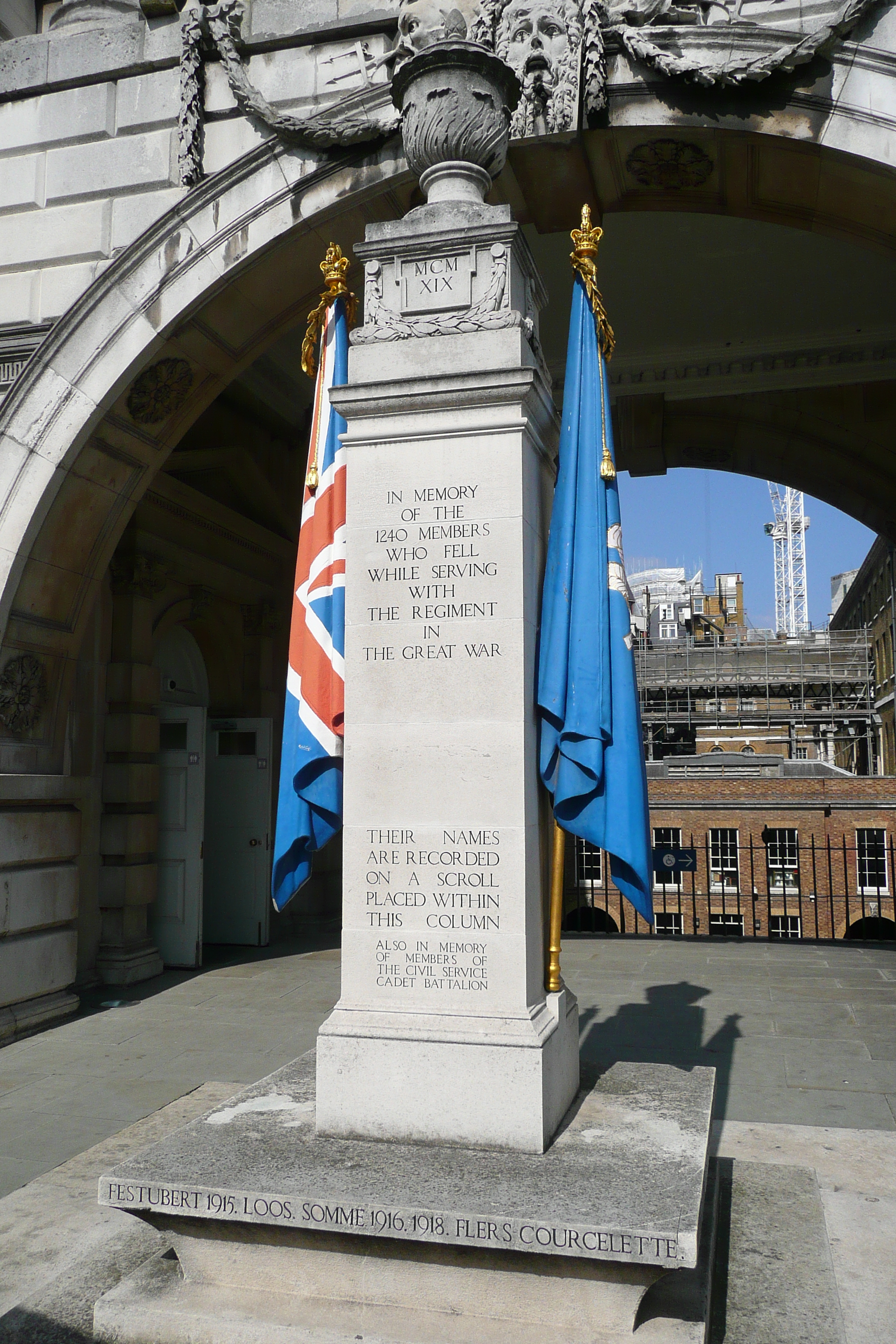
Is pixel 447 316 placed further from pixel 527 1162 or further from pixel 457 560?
pixel 527 1162

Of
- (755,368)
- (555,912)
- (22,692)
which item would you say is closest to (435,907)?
(555,912)

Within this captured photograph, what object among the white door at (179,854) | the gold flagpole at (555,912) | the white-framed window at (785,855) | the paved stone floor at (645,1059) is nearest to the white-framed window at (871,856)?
the white-framed window at (785,855)

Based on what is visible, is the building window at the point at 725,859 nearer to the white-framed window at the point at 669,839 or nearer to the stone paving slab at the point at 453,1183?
the white-framed window at the point at 669,839

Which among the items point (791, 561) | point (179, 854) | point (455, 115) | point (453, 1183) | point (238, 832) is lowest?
point (453, 1183)

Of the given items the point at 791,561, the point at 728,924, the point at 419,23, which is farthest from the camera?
the point at 791,561

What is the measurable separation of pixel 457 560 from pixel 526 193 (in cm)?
550

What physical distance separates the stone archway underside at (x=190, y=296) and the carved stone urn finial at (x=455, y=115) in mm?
3558

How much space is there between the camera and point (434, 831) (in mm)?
3889

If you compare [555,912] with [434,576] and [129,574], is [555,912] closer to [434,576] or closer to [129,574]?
[434,576]

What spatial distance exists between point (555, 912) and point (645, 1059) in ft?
9.71

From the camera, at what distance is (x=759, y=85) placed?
7176 mm

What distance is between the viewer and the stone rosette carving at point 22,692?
7719 mm

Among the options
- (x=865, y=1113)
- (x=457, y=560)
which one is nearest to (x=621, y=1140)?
(x=457, y=560)

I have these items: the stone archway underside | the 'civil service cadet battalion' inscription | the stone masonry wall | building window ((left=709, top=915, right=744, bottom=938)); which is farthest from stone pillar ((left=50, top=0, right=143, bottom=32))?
building window ((left=709, top=915, right=744, bottom=938))
